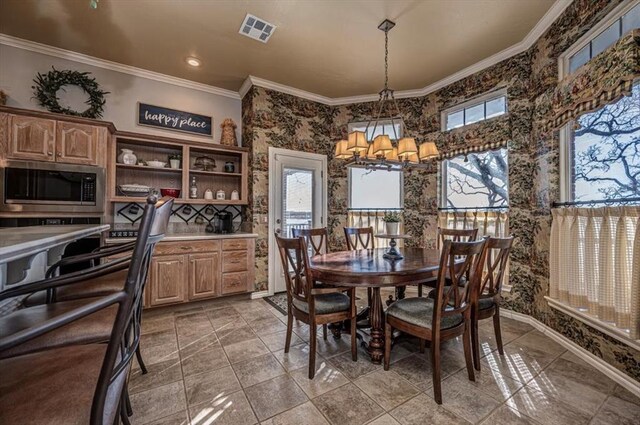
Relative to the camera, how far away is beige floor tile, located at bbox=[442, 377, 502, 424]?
161 cm

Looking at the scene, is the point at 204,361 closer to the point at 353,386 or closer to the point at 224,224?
the point at 353,386

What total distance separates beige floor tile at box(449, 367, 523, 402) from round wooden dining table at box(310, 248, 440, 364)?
60 cm

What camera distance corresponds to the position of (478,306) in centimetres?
210

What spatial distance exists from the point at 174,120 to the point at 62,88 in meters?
1.18

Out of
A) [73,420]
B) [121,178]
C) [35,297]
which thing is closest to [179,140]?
[121,178]

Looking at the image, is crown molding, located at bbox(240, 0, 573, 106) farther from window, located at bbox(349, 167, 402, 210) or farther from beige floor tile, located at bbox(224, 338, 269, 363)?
beige floor tile, located at bbox(224, 338, 269, 363)

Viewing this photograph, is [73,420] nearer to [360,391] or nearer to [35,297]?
[35,297]

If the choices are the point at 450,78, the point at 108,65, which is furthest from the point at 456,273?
the point at 108,65

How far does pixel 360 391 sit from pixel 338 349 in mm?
575

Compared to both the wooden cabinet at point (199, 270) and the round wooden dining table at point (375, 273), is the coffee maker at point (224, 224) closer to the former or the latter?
the wooden cabinet at point (199, 270)

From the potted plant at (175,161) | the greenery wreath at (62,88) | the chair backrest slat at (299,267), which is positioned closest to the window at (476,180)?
the chair backrest slat at (299,267)

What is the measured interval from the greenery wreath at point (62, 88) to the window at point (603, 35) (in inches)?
200

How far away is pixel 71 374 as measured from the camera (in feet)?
2.68

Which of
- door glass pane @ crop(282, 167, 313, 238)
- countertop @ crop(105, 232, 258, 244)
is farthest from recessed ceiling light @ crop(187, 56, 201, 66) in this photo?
countertop @ crop(105, 232, 258, 244)
